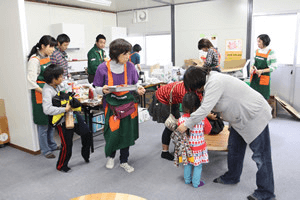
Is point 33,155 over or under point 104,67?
under

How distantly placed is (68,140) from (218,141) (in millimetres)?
1652

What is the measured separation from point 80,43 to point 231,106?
4849mm

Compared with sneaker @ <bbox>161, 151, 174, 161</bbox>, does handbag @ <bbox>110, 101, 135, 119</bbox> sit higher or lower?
higher

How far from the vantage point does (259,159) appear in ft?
Result: 6.59

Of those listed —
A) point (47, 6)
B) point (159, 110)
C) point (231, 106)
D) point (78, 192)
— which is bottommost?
point (78, 192)

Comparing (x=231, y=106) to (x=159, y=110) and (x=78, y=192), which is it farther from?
(x=78, y=192)

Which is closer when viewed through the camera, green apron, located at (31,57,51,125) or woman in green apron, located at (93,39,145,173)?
woman in green apron, located at (93,39,145,173)

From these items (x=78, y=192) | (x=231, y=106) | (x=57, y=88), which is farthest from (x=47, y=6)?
(x=231, y=106)

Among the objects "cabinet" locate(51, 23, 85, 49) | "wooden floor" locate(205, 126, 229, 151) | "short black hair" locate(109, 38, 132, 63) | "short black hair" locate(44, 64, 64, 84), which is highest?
"cabinet" locate(51, 23, 85, 49)

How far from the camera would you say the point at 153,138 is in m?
3.75

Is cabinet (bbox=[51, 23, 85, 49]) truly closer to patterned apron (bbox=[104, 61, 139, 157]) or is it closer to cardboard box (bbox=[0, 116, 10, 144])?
cardboard box (bbox=[0, 116, 10, 144])

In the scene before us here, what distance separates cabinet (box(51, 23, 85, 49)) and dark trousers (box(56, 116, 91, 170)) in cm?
342

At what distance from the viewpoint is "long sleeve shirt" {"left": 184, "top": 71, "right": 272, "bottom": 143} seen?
5.99 feet

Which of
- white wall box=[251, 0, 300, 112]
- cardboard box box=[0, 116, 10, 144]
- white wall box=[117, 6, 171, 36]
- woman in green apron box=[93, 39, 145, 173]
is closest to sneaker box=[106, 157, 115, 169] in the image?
woman in green apron box=[93, 39, 145, 173]
